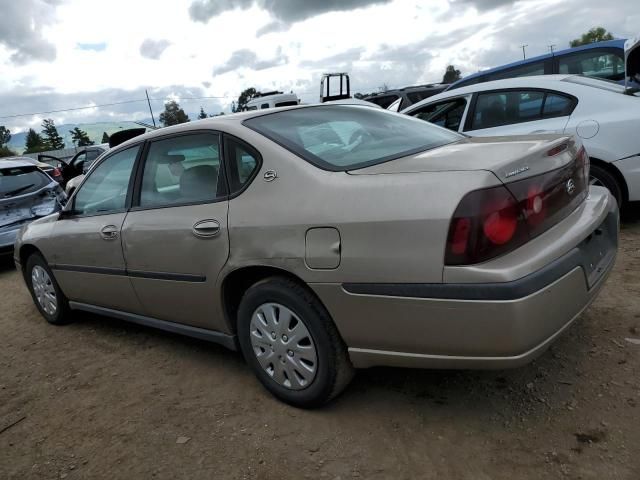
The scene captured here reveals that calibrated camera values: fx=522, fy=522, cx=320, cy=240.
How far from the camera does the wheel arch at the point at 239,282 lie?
8.24 feet

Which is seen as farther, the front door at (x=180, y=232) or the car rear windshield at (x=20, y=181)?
the car rear windshield at (x=20, y=181)

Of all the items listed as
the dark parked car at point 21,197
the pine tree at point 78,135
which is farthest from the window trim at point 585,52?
the pine tree at point 78,135

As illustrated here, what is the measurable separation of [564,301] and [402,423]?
94 cm

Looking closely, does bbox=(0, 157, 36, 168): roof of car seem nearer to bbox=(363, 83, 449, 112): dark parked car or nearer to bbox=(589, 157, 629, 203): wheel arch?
bbox=(363, 83, 449, 112): dark parked car

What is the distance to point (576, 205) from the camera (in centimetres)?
252

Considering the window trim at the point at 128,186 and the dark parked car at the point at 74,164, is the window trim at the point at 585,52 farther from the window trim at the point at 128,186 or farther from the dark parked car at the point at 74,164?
the dark parked car at the point at 74,164

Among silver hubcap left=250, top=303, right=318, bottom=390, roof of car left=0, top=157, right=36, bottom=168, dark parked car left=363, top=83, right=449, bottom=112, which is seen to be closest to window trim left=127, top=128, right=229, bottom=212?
silver hubcap left=250, top=303, right=318, bottom=390

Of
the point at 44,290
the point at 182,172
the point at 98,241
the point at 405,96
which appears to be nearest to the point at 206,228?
the point at 182,172

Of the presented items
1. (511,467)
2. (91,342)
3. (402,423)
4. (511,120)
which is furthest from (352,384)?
(511,120)

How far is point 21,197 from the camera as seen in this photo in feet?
23.8

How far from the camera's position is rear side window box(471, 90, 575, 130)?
4848mm

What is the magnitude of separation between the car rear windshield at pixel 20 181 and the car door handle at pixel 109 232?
15.5 ft

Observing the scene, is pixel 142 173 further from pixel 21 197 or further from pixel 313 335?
pixel 21 197

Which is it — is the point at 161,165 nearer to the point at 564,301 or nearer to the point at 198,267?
the point at 198,267
